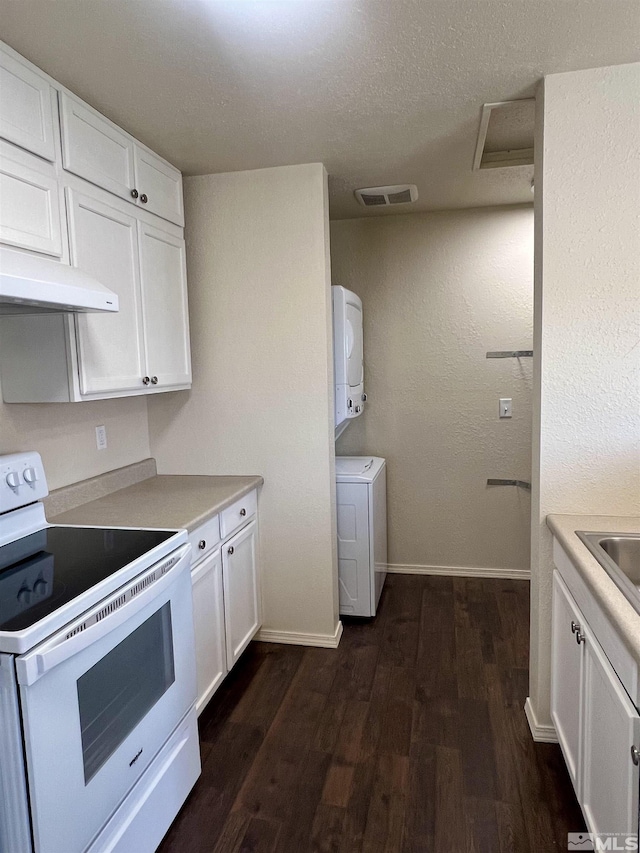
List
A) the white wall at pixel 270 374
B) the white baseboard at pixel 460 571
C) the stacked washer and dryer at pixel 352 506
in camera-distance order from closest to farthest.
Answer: the white wall at pixel 270 374
the stacked washer and dryer at pixel 352 506
the white baseboard at pixel 460 571

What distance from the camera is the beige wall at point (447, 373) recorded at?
3.41m

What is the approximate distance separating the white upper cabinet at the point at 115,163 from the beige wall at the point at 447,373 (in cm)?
134

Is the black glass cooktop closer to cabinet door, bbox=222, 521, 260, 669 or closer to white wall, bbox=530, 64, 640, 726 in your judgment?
cabinet door, bbox=222, 521, 260, 669

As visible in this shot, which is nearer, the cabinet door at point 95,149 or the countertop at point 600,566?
the countertop at point 600,566

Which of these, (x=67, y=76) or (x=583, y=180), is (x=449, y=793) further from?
(x=67, y=76)

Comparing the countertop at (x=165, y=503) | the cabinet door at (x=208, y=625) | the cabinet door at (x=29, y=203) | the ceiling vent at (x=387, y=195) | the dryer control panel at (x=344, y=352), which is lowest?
the cabinet door at (x=208, y=625)

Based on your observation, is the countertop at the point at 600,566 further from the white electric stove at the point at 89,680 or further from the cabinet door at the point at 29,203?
the cabinet door at the point at 29,203

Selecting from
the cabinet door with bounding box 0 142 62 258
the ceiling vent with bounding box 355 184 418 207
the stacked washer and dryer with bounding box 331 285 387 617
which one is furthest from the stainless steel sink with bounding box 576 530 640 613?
the ceiling vent with bounding box 355 184 418 207

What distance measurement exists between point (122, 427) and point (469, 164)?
6.68ft

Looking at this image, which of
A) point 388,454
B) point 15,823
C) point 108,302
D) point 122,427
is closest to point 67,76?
point 108,302

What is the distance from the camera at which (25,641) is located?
3.77ft

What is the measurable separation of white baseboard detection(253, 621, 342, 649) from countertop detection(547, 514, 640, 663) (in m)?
1.34

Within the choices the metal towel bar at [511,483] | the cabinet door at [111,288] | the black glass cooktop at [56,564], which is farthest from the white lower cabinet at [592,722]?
the cabinet door at [111,288]

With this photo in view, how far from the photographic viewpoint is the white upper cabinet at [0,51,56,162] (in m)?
1.57
